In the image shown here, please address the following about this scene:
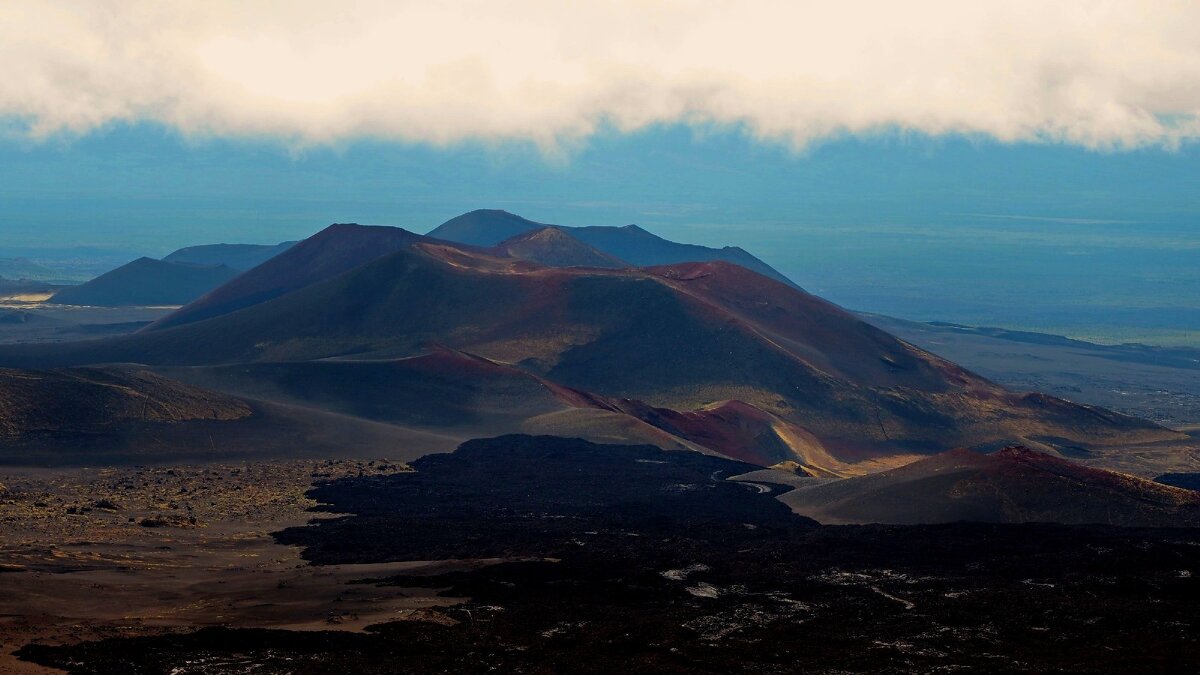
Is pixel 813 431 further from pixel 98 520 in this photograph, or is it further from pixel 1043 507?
pixel 98 520

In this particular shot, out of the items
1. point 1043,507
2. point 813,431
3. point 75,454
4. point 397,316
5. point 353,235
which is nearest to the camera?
point 1043,507

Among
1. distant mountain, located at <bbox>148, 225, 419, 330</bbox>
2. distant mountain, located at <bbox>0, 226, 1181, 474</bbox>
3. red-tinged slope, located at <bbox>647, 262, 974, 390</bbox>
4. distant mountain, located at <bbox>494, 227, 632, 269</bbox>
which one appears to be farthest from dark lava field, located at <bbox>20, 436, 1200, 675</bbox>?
distant mountain, located at <bbox>494, 227, 632, 269</bbox>

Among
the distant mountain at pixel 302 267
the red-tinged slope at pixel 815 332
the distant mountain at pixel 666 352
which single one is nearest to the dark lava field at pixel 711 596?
the distant mountain at pixel 666 352

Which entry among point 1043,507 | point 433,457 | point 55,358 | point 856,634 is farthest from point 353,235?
point 856,634

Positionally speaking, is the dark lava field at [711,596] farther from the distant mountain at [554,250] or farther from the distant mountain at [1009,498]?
the distant mountain at [554,250]

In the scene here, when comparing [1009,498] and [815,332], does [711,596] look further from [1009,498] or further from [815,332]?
[815,332]

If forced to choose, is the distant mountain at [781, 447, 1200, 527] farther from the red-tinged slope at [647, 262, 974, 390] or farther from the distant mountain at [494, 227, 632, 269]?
the distant mountain at [494, 227, 632, 269]
